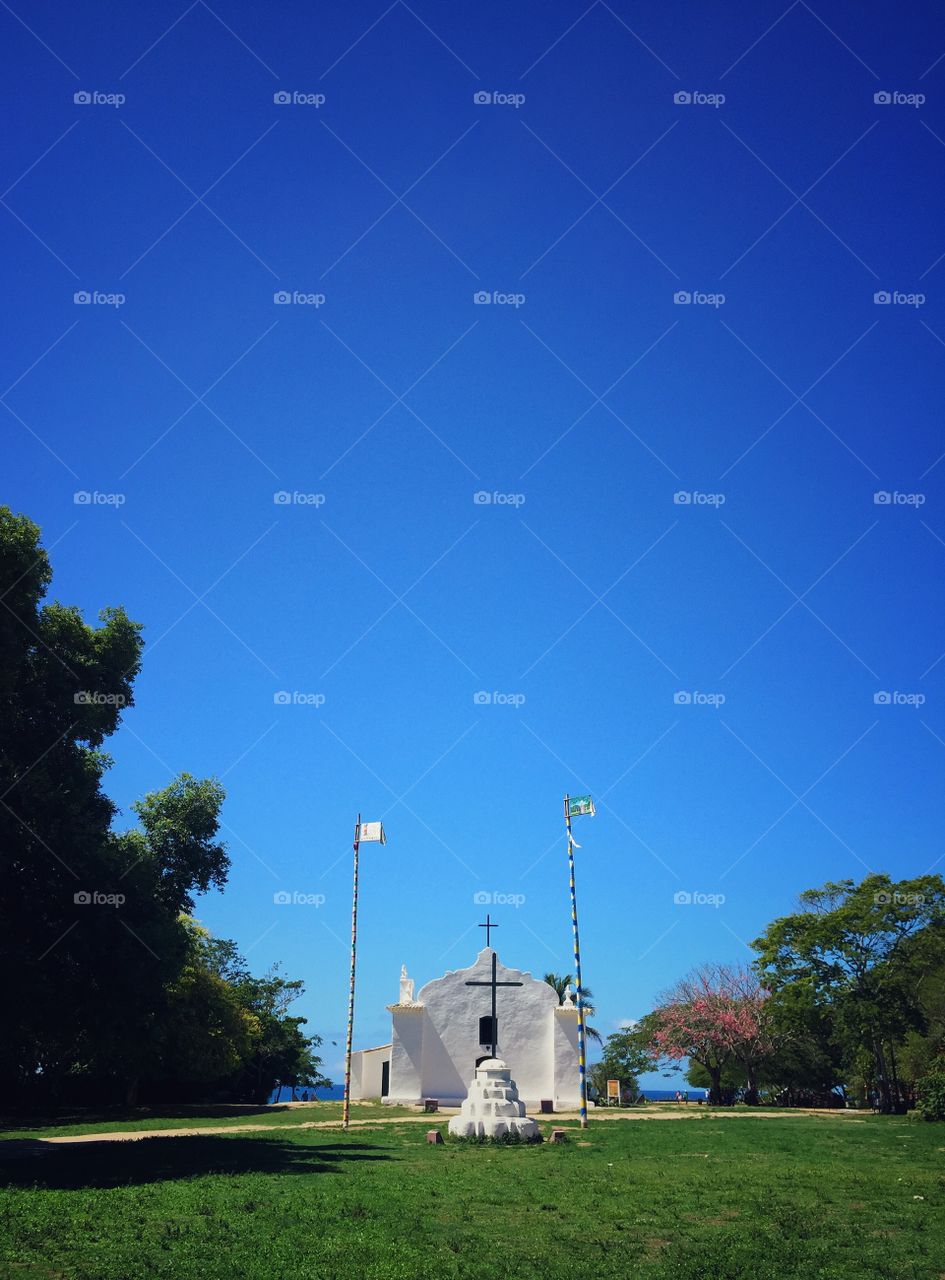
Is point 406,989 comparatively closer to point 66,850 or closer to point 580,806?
point 580,806

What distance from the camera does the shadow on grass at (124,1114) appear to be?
31.2m

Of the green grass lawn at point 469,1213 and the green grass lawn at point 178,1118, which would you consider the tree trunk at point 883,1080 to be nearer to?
the green grass lawn at point 178,1118

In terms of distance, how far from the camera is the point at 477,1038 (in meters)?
44.9

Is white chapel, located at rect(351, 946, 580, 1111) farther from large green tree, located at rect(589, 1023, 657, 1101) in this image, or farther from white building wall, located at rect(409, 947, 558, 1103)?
large green tree, located at rect(589, 1023, 657, 1101)

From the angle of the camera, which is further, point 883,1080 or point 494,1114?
point 883,1080

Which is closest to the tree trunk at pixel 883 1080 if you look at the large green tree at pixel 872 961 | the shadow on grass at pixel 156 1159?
the large green tree at pixel 872 961

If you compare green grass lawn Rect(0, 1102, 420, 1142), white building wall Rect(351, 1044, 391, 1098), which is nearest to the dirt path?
green grass lawn Rect(0, 1102, 420, 1142)

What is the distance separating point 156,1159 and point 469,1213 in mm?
8902

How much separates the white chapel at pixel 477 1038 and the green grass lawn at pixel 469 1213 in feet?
73.3

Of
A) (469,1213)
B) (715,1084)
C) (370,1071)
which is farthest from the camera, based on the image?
(715,1084)

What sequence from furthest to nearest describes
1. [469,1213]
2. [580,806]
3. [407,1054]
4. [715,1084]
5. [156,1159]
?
1. [715,1084]
2. [407,1054]
3. [580,806]
4. [156,1159]
5. [469,1213]

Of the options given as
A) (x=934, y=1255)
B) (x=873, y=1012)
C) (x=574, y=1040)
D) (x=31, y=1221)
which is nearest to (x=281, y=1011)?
(x=574, y=1040)

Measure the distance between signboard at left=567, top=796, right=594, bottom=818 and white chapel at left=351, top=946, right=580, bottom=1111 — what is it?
47.7 ft

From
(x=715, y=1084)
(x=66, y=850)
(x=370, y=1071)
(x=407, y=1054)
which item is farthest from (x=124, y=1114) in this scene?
(x=715, y=1084)
